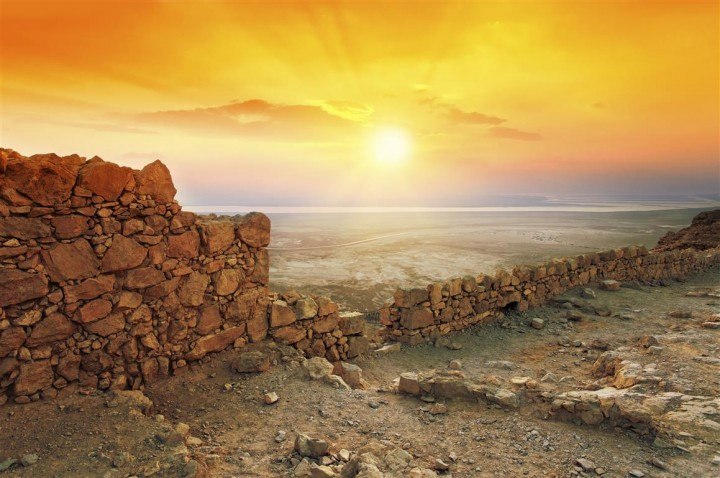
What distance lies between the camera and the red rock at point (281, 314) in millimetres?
8109

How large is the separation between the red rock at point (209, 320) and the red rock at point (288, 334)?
1243 millimetres

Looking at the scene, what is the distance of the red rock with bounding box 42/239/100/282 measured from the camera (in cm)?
556

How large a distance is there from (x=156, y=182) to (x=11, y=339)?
2.91 m

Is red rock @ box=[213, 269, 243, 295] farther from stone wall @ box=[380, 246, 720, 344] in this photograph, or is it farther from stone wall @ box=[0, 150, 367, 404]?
stone wall @ box=[380, 246, 720, 344]

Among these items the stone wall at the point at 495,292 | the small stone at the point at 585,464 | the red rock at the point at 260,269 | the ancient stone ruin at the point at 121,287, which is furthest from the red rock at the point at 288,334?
the small stone at the point at 585,464

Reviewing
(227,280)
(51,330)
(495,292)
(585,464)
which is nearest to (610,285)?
(495,292)

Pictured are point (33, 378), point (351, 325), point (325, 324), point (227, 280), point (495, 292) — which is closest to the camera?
point (33, 378)

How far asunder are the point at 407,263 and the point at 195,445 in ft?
90.8

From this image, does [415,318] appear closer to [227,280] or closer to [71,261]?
[227,280]

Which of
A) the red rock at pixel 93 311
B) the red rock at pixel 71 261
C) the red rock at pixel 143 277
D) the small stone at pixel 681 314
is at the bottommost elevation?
the small stone at pixel 681 314

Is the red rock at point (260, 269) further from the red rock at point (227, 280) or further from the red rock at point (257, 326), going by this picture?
the red rock at point (257, 326)

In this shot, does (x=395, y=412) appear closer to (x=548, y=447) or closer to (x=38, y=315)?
(x=548, y=447)

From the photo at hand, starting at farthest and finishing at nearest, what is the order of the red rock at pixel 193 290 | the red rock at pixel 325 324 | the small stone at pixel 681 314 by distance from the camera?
1. the small stone at pixel 681 314
2. the red rock at pixel 325 324
3. the red rock at pixel 193 290

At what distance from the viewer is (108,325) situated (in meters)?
6.10
